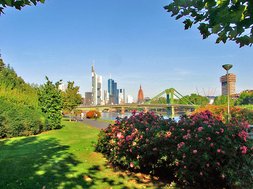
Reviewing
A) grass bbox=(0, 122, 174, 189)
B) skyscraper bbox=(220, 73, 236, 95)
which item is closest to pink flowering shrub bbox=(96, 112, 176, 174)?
grass bbox=(0, 122, 174, 189)

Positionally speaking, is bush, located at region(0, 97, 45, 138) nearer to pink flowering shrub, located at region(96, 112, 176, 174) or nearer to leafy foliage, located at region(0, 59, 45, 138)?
leafy foliage, located at region(0, 59, 45, 138)

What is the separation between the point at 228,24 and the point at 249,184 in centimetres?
447

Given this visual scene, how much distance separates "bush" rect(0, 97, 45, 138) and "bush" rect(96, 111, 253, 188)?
29.1 feet

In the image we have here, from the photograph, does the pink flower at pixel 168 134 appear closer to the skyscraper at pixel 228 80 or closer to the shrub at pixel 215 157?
the shrub at pixel 215 157

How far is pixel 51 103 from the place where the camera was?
829 inches

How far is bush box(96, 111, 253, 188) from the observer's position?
19.3ft

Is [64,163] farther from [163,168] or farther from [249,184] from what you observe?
[249,184]

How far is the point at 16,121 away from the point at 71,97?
850 inches

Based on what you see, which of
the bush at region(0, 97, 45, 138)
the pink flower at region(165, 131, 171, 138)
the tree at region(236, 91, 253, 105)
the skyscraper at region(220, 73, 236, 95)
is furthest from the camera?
the tree at region(236, 91, 253, 105)

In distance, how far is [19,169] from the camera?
734 cm

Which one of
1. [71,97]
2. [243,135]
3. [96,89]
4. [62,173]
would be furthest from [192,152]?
[96,89]

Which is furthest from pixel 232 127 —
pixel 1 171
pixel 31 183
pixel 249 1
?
pixel 1 171

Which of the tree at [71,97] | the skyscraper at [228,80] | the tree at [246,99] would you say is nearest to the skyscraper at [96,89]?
the skyscraper at [228,80]

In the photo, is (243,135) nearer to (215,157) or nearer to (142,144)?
(215,157)
